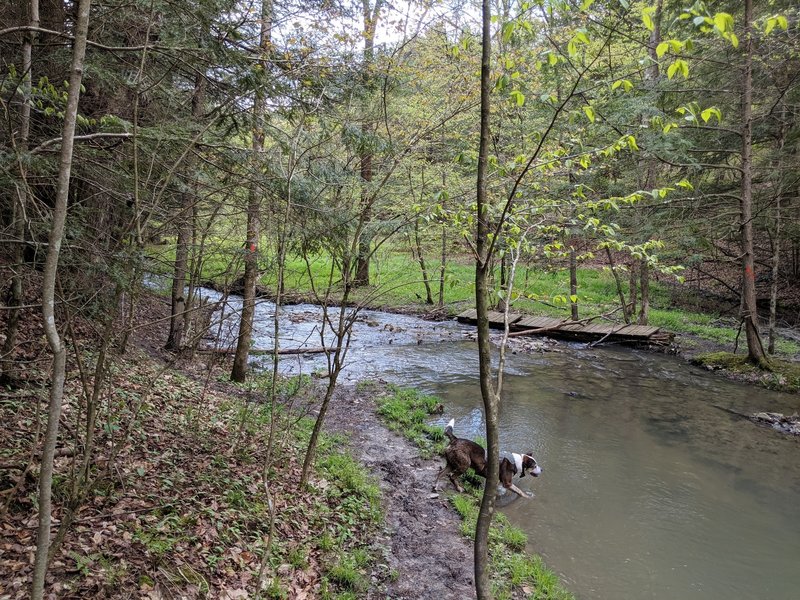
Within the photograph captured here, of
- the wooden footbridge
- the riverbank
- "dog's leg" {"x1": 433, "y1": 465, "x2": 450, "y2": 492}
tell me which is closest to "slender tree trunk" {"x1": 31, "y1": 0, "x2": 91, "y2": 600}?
the riverbank

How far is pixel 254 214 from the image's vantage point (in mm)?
5672

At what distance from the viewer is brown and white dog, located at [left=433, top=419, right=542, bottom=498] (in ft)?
20.6

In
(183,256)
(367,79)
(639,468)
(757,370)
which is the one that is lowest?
(639,468)

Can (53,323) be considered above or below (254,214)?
below

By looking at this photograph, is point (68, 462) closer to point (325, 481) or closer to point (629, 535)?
point (325, 481)

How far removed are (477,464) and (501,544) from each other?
4.26ft

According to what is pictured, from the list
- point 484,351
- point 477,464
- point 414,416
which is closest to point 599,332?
point 414,416

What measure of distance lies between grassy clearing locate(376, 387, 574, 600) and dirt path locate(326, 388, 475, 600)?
171mm

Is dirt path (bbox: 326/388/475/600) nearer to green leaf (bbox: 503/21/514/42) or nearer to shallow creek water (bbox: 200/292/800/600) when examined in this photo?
shallow creek water (bbox: 200/292/800/600)

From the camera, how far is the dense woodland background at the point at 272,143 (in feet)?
10.2

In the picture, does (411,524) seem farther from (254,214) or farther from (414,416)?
(254,214)

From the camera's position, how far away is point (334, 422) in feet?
26.7

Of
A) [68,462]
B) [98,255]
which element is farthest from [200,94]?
[68,462]

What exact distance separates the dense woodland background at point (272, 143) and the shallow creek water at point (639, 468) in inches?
59.1
